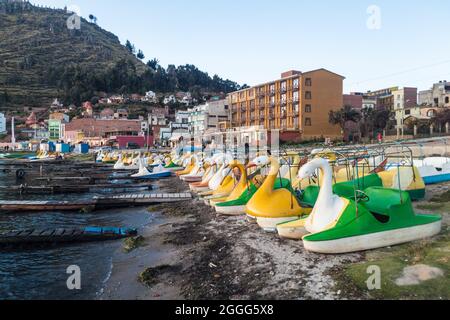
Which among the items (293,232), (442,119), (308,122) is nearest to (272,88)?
(308,122)

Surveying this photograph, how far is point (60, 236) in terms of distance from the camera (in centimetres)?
1422

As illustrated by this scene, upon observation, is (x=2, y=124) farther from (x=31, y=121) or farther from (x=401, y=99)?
(x=401, y=99)

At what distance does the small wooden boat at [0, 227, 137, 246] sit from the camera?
14172 millimetres

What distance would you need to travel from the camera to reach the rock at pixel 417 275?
284 inches

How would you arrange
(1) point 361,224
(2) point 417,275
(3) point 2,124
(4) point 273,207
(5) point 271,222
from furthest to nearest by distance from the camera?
(3) point 2,124 → (4) point 273,207 → (5) point 271,222 → (1) point 361,224 → (2) point 417,275

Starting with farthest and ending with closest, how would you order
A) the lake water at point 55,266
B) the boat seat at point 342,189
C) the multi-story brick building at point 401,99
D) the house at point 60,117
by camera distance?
1. the house at point 60,117
2. the multi-story brick building at point 401,99
3. the boat seat at point 342,189
4. the lake water at point 55,266

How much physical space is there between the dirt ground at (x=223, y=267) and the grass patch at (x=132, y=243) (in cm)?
23

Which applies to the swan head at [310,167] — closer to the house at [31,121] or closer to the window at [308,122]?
the window at [308,122]

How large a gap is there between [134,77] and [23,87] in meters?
48.6

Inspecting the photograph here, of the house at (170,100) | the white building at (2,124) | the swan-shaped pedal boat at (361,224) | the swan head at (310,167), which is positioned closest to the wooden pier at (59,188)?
the swan head at (310,167)

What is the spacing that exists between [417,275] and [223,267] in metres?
4.74
